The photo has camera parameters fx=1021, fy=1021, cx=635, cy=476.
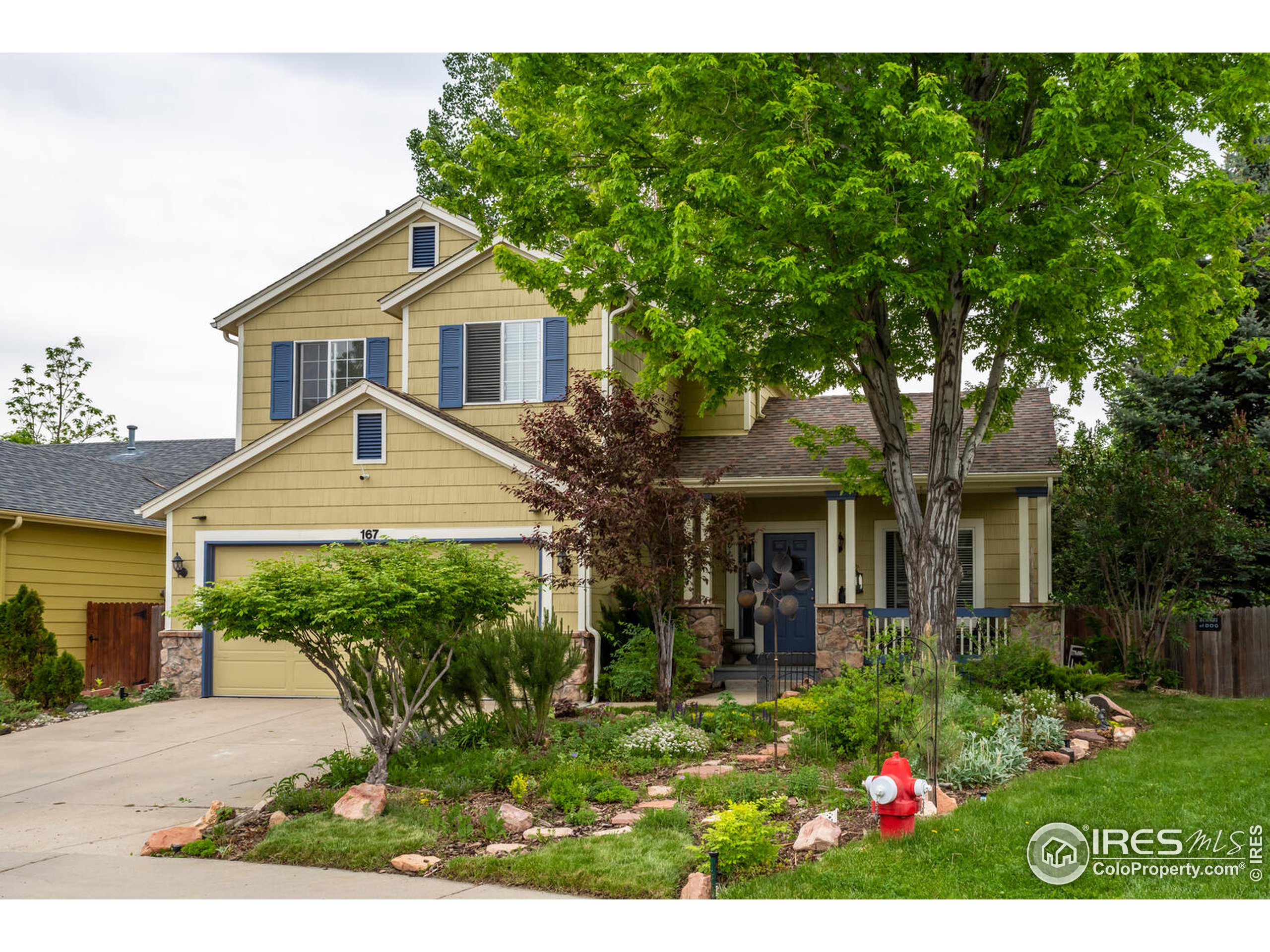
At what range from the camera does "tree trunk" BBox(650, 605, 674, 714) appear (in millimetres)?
10836

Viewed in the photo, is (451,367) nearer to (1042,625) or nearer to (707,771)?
(707,771)

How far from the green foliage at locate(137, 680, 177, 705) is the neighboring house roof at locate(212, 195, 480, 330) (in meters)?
5.91

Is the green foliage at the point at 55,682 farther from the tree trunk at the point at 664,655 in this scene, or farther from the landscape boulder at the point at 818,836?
the landscape boulder at the point at 818,836

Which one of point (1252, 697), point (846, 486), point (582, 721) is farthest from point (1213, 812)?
point (1252, 697)

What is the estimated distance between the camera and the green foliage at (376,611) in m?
7.73

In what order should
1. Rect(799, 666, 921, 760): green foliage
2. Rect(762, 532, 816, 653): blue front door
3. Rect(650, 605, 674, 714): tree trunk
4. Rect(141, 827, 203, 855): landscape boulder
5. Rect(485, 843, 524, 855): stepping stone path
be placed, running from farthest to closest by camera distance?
Rect(762, 532, 816, 653): blue front door, Rect(650, 605, 674, 714): tree trunk, Rect(799, 666, 921, 760): green foliage, Rect(141, 827, 203, 855): landscape boulder, Rect(485, 843, 524, 855): stepping stone path

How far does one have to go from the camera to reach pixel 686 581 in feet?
37.2

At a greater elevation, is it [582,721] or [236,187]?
[236,187]

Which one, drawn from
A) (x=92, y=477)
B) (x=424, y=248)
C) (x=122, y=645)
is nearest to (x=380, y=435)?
(x=424, y=248)

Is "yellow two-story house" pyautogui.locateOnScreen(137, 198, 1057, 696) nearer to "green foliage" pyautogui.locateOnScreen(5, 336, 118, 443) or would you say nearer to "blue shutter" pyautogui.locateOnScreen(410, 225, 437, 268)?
"blue shutter" pyautogui.locateOnScreen(410, 225, 437, 268)

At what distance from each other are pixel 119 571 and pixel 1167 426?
18292 mm

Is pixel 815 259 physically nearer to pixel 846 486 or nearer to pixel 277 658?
pixel 846 486

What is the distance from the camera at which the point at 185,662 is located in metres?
14.5

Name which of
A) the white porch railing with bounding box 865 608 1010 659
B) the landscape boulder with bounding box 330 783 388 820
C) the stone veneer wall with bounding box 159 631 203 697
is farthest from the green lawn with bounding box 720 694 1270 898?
the stone veneer wall with bounding box 159 631 203 697
